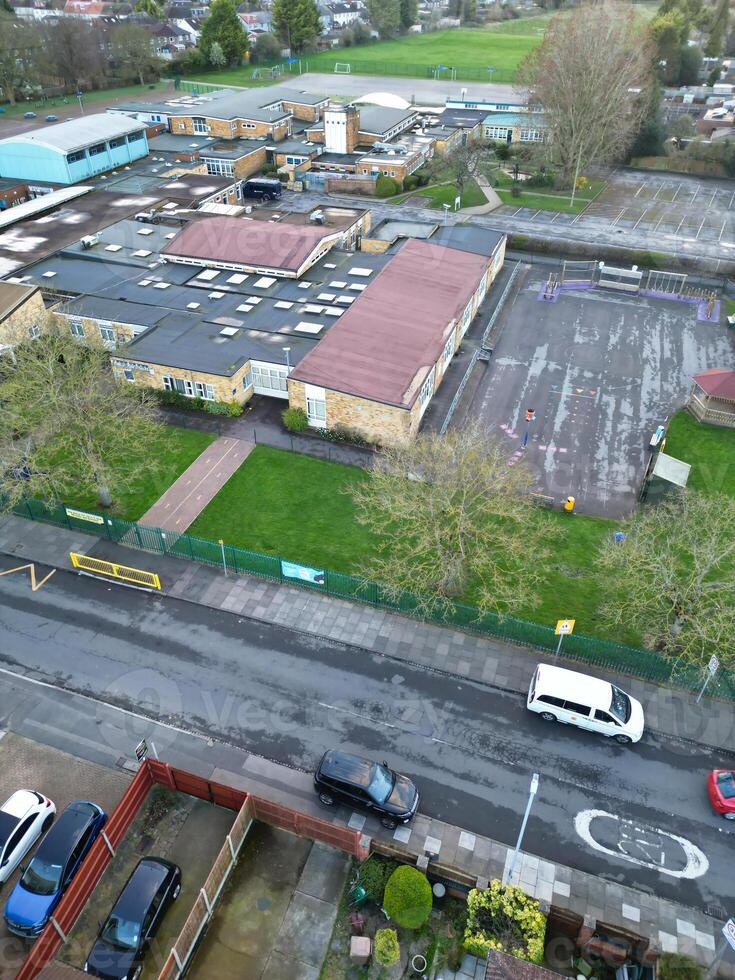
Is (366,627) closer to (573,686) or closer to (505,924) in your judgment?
(573,686)

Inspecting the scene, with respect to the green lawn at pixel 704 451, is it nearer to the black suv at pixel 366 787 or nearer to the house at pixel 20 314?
the black suv at pixel 366 787

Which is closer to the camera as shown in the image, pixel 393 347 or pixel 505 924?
pixel 505 924

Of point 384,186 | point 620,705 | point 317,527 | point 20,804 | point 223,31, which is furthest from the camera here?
point 223,31

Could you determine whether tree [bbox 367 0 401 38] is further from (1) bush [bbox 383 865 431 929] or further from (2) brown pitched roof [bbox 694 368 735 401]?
(1) bush [bbox 383 865 431 929]

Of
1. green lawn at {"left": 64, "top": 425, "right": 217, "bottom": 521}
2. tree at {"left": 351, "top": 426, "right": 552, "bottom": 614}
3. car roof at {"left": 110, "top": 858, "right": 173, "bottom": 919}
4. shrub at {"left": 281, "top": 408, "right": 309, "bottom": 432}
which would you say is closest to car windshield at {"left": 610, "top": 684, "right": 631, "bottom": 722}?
tree at {"left": 351, "top": 426, "right": 552, "bottom": 614}

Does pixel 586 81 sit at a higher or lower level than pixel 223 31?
lower

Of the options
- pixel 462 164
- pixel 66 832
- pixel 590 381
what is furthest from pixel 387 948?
pixel 462 164
